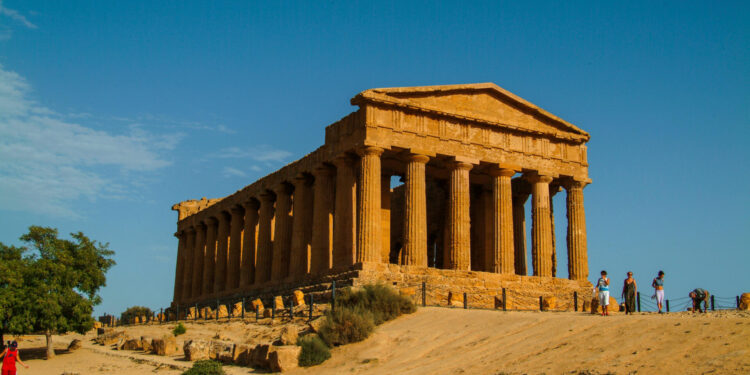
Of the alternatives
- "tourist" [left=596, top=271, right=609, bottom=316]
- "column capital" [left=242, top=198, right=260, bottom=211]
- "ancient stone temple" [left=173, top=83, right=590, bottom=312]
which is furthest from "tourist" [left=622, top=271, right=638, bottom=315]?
"column capital" [left=242, top=198, right=260, bottom=211]

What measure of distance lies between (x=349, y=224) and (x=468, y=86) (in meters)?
7.93

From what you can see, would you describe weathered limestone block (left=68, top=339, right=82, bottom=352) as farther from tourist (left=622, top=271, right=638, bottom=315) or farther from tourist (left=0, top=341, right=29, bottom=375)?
tourist (left=622, top=271, right=638, bottom=315)

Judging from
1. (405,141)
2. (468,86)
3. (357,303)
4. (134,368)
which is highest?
(468,86)

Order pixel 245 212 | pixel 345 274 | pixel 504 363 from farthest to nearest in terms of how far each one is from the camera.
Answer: pixel 245 212
pixel 345 274
pixel 504 363

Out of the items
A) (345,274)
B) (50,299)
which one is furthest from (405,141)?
(50,299)

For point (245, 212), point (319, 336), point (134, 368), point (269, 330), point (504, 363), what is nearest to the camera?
point (504, 363)

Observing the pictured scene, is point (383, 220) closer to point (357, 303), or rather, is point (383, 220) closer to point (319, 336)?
point (357, 303)

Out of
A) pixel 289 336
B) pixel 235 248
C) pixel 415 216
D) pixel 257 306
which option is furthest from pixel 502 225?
pixel 235 248

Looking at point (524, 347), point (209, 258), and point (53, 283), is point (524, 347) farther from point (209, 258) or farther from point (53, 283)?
point (209, 258)

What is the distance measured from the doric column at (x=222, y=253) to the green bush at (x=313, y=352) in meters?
27.8

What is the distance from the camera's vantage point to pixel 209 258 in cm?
5216

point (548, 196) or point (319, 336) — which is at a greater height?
point (548, 196)

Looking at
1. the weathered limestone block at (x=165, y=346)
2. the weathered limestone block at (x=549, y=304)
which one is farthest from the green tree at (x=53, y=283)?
the weathered limestone block at (x=549, y=304)

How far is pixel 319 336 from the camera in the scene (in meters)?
23.4
